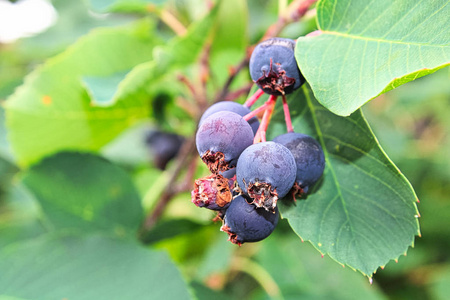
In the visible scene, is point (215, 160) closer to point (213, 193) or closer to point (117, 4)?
point (213, 193)

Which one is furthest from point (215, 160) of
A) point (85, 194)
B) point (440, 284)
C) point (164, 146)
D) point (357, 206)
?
point (440, 284)

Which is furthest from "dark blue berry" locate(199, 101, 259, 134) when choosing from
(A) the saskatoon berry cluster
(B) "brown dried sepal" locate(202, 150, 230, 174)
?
(B) "brown dried sepal" locate(202, 150, 230, 174)

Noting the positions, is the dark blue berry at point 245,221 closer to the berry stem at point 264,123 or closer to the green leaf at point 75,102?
the berry stem at point 264,123

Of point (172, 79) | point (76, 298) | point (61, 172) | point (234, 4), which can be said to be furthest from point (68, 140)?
point (234, 4)

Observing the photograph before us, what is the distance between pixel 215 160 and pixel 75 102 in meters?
0.99

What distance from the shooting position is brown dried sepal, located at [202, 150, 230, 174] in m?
0.73

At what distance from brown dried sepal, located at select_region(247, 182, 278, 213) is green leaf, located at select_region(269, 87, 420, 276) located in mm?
156

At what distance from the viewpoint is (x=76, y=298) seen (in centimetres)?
120

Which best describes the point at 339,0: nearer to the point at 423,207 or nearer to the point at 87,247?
the point at 87,247

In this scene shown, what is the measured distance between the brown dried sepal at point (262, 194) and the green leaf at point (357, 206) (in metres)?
0.16

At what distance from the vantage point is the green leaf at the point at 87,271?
1216 mm

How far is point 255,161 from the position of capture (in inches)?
27.2

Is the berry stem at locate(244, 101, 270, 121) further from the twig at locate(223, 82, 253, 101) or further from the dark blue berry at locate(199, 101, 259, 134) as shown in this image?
the twig at locate(223, 82, 253, 101)

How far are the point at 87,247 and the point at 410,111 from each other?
113 inches
